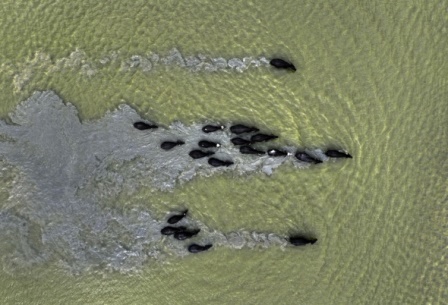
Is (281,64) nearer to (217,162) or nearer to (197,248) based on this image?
(217,162)

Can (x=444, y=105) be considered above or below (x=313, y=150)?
above

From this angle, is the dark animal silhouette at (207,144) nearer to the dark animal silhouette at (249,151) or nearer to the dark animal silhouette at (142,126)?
the dark animal silhouette at (249,151)

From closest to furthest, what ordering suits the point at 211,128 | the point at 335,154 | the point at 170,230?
the point at 335,154
the point at 211,128
the point at 170,230

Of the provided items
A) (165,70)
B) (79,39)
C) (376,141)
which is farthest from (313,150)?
(79,39)

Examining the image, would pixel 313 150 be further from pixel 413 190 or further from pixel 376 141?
pixel 413 190

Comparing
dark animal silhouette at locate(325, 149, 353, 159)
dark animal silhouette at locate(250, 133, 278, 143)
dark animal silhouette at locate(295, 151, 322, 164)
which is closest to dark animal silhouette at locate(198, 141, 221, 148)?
dark animal silhouette at locate(250, 133, 278, 143)

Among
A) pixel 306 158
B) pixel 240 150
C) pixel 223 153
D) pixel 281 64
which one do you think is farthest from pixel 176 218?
pixel 281 64
